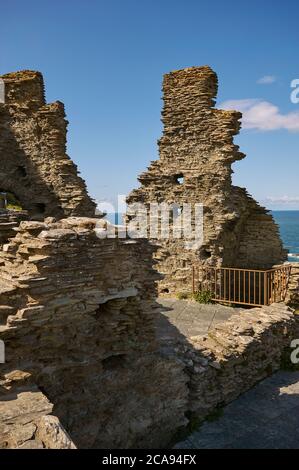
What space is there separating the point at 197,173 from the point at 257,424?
353 inches

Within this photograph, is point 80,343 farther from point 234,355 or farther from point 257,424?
point 257,424

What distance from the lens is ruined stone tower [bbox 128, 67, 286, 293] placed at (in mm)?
13836

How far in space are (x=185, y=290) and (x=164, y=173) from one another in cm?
443

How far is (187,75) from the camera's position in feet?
46.6

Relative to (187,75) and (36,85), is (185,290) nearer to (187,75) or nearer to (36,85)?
(187,75)

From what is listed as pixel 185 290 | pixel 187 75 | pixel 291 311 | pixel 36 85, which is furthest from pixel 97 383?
pixel 36 85

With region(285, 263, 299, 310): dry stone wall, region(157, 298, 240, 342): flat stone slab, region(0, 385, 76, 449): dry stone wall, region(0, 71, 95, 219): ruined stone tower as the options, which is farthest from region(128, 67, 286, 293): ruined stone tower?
region(0, 385, 76, 449): dry stone wall

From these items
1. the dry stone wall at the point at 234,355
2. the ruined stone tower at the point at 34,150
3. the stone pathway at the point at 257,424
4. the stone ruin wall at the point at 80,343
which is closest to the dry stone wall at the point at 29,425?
the stone ruin wall at the point at 80,343

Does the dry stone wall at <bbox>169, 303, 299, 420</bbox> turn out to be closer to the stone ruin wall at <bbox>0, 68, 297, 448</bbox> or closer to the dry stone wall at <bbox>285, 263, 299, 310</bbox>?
the stone ruin wall at <bbox>0, 68, 297, 448</bbox>

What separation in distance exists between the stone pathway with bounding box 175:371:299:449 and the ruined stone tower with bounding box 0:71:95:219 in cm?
958

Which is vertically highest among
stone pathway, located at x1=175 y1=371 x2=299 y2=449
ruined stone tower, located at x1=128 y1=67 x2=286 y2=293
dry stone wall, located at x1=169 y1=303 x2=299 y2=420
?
ruined stone tower, located at x1=128 y1=67 x2=286 y2=293

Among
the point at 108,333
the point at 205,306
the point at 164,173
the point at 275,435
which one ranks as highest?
the point at 164,173

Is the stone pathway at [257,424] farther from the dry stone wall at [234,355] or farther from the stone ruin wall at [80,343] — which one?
the stone ruin wall at [80,343]

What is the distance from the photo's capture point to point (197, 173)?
14188mm
